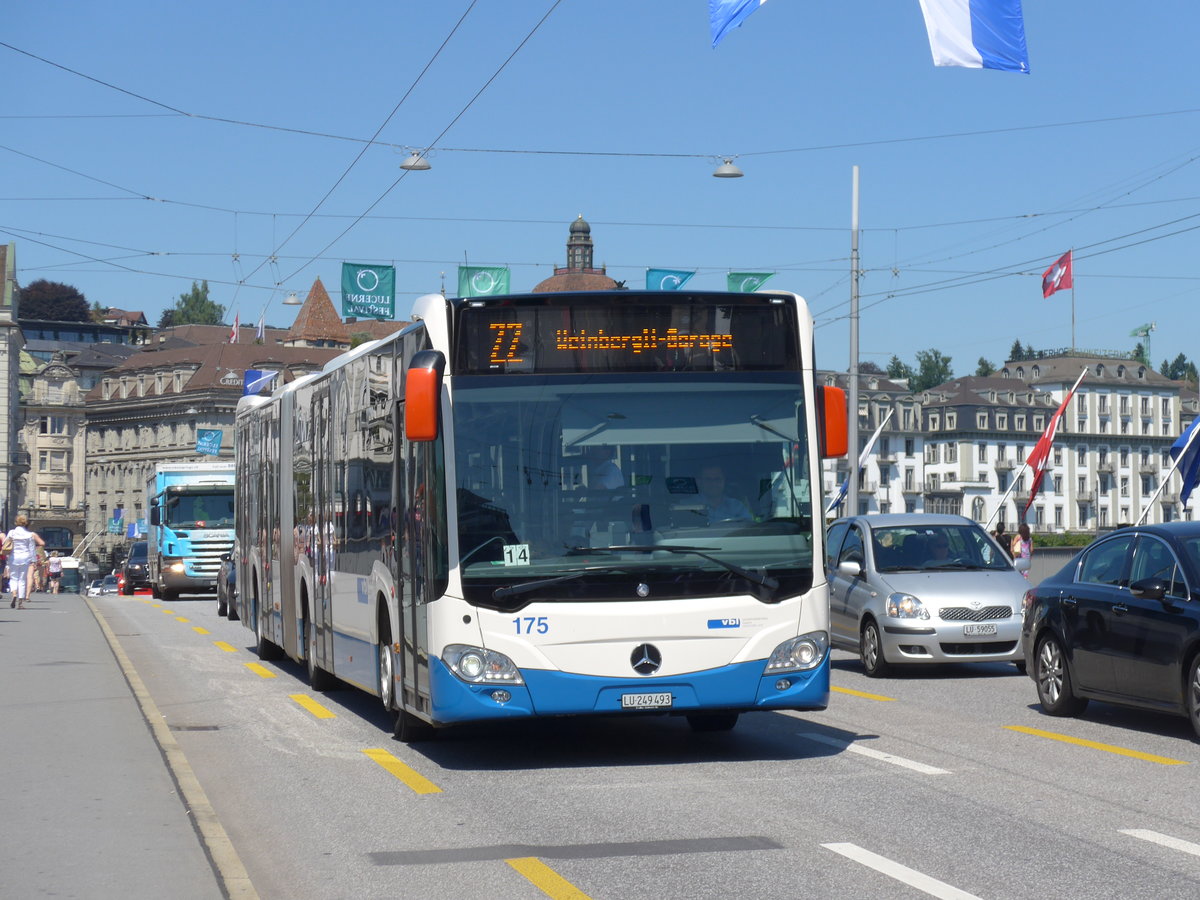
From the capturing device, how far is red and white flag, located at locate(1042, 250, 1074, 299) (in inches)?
1485

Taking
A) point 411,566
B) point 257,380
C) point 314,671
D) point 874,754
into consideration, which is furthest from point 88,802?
point 257,380

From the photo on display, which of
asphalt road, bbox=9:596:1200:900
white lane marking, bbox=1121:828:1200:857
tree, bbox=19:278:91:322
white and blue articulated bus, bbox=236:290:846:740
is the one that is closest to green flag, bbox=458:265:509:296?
asphalt road, bbox=9:596:1200:900

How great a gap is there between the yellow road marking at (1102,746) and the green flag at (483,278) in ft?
68.8

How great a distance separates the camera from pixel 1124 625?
12695 mm

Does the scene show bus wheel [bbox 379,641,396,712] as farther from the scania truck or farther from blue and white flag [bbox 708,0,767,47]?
the scania truck

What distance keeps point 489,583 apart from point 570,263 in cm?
18100

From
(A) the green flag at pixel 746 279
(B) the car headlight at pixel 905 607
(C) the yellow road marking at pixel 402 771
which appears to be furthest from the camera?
(A) the green flag at pixel 746 279

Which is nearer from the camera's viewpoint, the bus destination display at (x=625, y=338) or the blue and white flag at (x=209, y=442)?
the bus destination display at (x=625, y=338)

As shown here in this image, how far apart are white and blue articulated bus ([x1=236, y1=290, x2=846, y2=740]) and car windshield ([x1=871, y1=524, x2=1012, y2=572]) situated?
7581 millimetres

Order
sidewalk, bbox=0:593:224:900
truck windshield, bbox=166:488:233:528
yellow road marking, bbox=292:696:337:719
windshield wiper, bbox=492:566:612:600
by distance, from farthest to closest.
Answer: truck windshield, bbox=166:488:233:528
yellow road marking, bbox=292:696:337:719
windshield wiper, bbox=492:566:612:600
sidewalk, bbox=0:593:224:900

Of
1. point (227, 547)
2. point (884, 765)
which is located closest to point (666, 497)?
point (884, 765)

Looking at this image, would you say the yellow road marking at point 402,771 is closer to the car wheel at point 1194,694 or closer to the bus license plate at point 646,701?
the bus license plate at point 646,701

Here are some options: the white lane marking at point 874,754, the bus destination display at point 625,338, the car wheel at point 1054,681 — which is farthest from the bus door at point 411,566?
the car wheel at point 1054,681

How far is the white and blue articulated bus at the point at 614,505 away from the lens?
35.1ft
